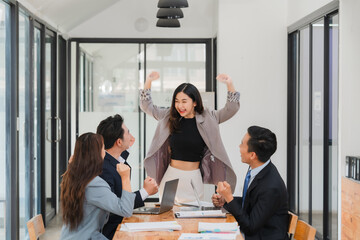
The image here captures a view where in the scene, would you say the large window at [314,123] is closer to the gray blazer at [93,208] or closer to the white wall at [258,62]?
the white wall at [258,62]

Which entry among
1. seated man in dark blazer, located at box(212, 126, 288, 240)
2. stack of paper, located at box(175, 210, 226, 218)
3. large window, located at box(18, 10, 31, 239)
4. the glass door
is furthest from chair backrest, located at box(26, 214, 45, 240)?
the glass door

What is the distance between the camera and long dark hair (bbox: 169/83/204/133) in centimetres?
441

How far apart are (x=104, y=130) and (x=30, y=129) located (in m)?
2.45

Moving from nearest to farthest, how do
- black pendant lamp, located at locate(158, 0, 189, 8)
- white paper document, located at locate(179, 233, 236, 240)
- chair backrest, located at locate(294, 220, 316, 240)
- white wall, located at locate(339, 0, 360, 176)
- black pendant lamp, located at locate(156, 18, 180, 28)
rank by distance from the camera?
1. white paper document, located at locate(179, 233, 236, 240)
2. chair backrest, located at locate(294, 220, 316, 240)
3. white wall, located at locate(339, 0, 360, 176)
4. black pendant lamp, located at locate(158, 0, 189, 8)
5. black pendant lamp, located at locate(156, 18, 180, 28)

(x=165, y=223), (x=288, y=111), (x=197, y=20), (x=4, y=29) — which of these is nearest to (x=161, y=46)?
(x=197, y=20)

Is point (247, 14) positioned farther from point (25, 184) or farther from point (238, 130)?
point (25, 184)

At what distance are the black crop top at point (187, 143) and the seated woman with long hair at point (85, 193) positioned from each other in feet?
4.67

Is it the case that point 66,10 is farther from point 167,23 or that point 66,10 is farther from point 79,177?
point 79,177

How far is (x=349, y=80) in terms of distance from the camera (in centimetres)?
479

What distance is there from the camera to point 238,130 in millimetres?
7340

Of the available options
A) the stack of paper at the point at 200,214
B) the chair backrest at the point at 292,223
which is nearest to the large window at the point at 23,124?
the stack of paper at the point at 200,214

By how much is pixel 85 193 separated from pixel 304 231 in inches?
49.8

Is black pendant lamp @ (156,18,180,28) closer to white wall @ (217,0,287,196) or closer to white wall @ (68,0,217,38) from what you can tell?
white wall @ (217,0,287,196)

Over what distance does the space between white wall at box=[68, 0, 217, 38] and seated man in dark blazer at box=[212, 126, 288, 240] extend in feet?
17.2
